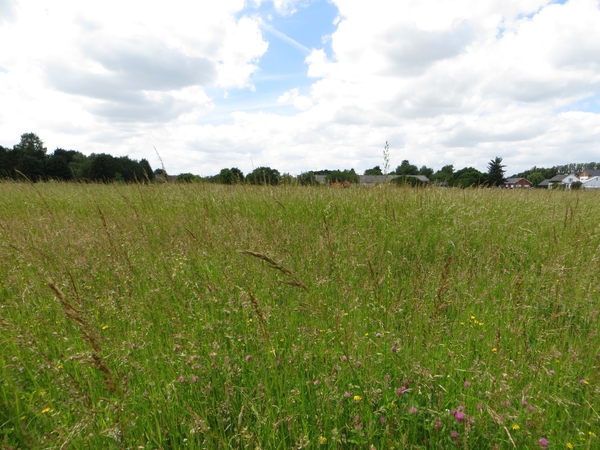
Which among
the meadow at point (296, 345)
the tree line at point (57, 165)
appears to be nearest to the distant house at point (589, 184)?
the meadow at point (296, 345)

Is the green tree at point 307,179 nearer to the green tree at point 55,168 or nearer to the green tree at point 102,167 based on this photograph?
the green tree at point 102,167

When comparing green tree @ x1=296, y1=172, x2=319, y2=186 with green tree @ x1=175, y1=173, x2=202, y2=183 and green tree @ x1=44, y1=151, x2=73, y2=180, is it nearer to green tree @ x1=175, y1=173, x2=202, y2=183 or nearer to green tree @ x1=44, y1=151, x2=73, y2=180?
green tree @ x1=175, y1=173, x2=202, y2=183

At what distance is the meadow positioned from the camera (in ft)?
4.56

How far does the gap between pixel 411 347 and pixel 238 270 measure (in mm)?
1673

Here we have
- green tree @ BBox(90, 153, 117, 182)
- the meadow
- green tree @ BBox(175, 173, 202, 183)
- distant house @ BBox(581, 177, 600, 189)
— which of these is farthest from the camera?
green tree @ BBox(90, 153, 117, 182)


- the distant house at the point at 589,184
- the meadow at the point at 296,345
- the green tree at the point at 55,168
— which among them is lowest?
the meadow at the point at 296,345

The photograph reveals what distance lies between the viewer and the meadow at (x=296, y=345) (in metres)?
1.39

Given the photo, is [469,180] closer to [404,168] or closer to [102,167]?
[404,168]

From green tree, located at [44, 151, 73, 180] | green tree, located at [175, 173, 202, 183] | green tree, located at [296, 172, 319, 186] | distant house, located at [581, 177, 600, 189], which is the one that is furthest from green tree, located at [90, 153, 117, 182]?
distant house, located at [581, 177, 600, 189]

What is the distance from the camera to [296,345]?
1.93 metres

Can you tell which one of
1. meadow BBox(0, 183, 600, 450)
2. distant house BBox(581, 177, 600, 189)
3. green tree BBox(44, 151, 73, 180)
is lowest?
meadow BBox(0, 183, 600, 450)

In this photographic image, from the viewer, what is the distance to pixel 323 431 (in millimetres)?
1395

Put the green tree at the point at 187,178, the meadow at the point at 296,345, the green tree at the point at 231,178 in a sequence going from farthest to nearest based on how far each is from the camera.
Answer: the green tree at the point at 187,178 < the green tree at the point at 231,178 < the meadow at the point at 296,345

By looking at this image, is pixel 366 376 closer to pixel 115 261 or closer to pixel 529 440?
pixel 529 440
